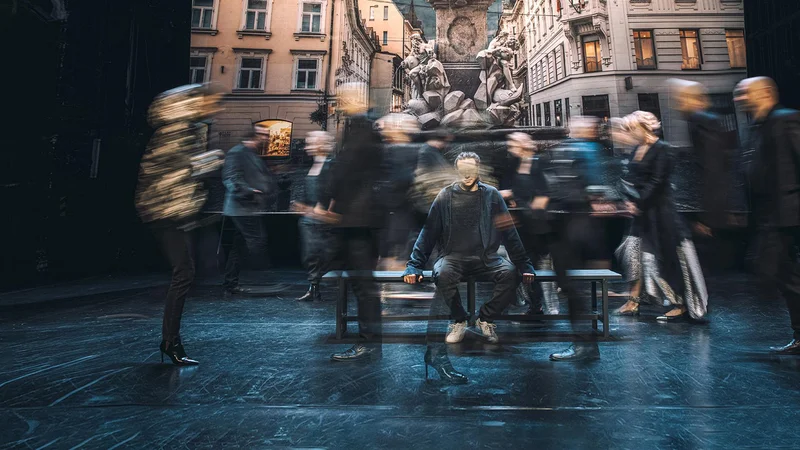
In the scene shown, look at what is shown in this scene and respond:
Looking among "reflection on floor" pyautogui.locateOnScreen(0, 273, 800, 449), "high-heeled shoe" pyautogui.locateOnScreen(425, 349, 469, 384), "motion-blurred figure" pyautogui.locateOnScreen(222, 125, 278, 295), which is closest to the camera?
"reflection on floor" pyautogui.locateOnScreen(0, 273, 800, 449)

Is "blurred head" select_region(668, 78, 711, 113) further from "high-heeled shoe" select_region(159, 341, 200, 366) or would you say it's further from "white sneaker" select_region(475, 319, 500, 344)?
"high-heeled shoe" select_region(159, 341, 200, 366)

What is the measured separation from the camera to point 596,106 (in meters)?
11.5

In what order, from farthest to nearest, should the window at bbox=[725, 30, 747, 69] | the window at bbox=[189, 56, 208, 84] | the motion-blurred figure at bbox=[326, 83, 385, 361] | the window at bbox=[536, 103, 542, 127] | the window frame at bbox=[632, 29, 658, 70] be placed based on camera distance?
the window at bbox=[536, 103, 542, 127]
the window frame at bbox=[632, 29, 658, 70]
the window at bbox=[189, 56, 208, 84]
the window at bbox=[725, 30, 747, 69]
the motion-blurred figure at bbox=[326, 83, 385, 361]

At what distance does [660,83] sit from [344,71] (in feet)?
32.0

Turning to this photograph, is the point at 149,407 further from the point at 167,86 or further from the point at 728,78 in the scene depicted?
the point at 728,78

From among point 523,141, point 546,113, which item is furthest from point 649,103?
point 523,141

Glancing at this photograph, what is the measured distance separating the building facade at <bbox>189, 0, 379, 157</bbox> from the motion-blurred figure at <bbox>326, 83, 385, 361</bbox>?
8712mm

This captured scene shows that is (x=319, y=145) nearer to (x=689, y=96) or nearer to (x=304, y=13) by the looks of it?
(x=689, y=96)

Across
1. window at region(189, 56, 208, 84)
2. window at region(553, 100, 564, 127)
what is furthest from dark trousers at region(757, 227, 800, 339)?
window at region(189, 56, 208, 84)

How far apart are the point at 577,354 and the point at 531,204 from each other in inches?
61.5

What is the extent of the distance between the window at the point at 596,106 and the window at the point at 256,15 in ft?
32.4

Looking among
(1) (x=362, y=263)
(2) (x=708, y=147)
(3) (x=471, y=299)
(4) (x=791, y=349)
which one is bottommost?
(4) (x=791, y=349)

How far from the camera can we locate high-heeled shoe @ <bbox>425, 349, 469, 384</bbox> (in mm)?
2648

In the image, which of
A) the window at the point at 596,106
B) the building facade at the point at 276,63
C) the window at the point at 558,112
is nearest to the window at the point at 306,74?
the building facade at the point at 276,63
